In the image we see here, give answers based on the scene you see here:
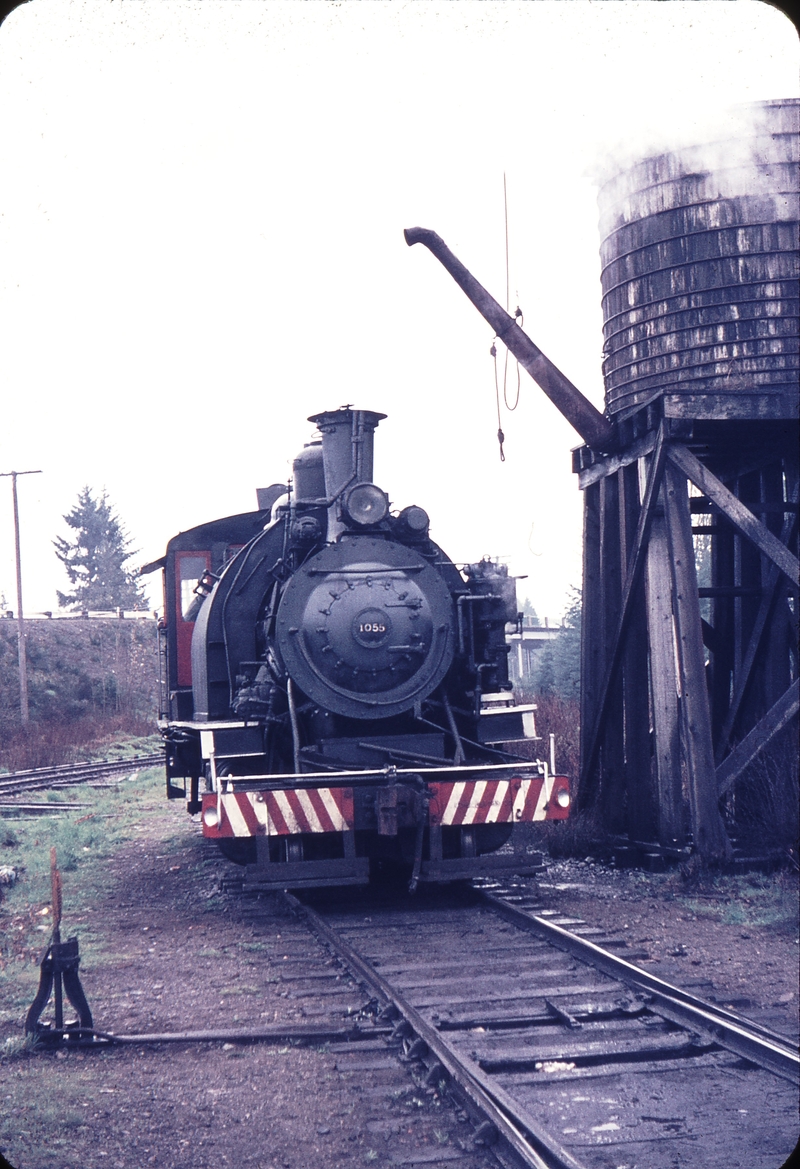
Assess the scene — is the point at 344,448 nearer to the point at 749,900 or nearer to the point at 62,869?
the point at 749,900

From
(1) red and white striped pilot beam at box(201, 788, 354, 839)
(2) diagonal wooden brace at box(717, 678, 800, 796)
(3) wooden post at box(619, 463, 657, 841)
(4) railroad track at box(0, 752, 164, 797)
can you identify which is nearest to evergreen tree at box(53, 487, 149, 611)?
(4) railroad track at box(0, 752, 164, 797)

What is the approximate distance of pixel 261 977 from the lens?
5.53 meters

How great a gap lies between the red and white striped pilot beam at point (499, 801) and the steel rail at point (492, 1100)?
1.83 meters

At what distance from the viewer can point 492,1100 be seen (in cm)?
367

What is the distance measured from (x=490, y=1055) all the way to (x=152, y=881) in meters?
5.03

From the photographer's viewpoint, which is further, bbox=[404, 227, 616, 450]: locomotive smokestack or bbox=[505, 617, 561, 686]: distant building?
bbox=[505, 617, 561, 686]: distant building

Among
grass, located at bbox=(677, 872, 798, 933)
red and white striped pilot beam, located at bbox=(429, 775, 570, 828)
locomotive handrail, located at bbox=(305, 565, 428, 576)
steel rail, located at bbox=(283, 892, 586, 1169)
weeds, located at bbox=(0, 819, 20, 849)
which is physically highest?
locomotive handrail, located at bbox=(305, 565, 428, 576)

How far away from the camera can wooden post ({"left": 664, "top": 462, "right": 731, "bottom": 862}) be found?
7.79 m

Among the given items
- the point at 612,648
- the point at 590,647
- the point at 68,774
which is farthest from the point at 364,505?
the point at 68,774

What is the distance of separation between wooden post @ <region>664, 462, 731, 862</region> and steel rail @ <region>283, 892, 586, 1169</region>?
345 cm

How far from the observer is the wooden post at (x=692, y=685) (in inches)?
307

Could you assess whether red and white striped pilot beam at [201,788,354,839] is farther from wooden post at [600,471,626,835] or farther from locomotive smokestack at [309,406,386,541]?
wooden post at [600,471,626,835]

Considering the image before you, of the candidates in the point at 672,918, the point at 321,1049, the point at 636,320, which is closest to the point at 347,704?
the point at 672,918

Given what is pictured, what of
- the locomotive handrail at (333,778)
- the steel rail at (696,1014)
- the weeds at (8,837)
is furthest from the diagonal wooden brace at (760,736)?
the weeds at (8,837)
